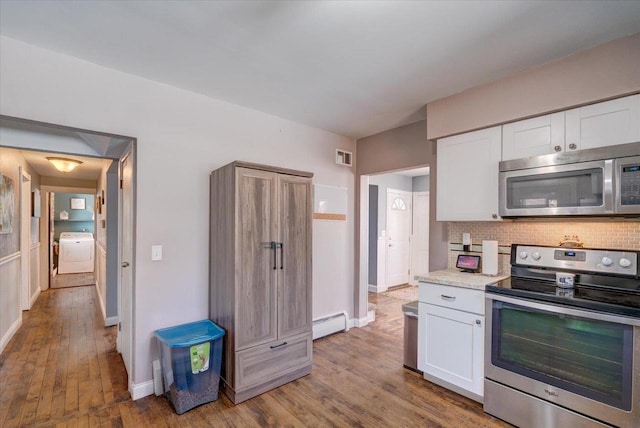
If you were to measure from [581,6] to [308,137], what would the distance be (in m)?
2.50

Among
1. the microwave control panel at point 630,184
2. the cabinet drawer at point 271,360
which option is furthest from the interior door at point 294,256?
the microwave control panel at point 630,184

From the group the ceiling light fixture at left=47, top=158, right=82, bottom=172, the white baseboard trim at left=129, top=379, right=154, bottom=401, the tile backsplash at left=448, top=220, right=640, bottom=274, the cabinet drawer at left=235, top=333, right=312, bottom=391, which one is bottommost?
the white baseboard trim at left=129, top=379, right=154, bottom=401

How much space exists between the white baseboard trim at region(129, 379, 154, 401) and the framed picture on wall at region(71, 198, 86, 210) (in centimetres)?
851

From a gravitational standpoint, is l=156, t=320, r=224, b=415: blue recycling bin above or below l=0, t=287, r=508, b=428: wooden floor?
above

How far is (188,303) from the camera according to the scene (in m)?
2.62

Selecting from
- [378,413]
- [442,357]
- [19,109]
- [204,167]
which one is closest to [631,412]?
[442,357]

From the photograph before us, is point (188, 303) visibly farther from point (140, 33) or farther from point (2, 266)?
point (2, 266)

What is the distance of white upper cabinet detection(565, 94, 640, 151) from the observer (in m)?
1.87

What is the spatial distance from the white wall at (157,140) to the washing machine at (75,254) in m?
7.22

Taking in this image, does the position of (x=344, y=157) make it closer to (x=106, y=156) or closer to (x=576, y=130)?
(x=576, y=130)

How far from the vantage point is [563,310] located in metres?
1.86

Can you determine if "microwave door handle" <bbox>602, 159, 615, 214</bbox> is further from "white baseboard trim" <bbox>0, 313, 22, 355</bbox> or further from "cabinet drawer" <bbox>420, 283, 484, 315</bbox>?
"white baseboard trim" <bbox>0, 313, 22, 355</bbox>

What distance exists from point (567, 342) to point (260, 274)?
212cm

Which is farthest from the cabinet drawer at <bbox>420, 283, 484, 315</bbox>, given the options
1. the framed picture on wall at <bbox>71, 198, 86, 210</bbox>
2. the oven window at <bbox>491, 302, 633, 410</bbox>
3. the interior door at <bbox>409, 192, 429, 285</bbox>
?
the framed picture on wall at <bbox>71, 198, 86, 210</bbox>
